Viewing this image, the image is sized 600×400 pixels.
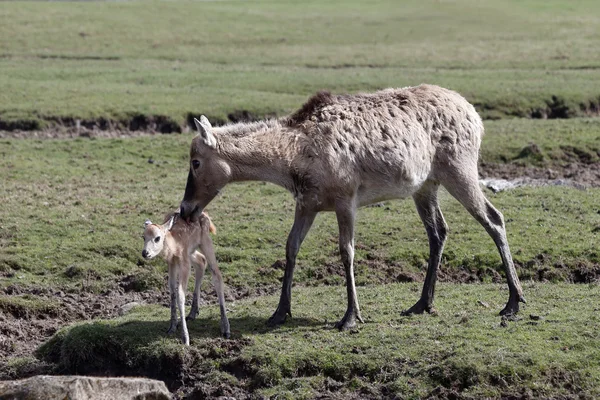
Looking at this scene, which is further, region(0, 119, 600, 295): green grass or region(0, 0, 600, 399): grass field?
region(0, 119, 600, 295): green grass

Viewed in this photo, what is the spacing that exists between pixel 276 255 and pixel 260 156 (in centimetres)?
389

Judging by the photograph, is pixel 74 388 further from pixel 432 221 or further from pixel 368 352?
pixel 432 221

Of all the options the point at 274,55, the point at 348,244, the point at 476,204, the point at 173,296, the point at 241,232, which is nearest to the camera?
Result: the point at 173,296

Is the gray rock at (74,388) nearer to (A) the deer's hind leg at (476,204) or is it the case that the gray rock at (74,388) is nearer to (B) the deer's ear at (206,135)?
(B) the deer's ear at (206,135)

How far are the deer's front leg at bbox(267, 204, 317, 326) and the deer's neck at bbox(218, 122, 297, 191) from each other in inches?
15.2

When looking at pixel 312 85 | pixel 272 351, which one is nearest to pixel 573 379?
pixel 272 351

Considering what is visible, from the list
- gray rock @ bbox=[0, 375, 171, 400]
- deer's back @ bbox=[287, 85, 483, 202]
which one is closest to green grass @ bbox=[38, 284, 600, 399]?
gray rock @ bbox=[0, 375, 171, 400]

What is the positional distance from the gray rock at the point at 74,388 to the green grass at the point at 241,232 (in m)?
4.80

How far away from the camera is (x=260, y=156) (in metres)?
12.1

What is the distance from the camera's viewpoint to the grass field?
10719mm

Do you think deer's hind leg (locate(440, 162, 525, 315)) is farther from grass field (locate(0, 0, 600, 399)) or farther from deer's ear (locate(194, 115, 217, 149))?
deer's ear (locate(194, 115, 217, 149))

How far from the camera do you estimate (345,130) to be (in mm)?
12211

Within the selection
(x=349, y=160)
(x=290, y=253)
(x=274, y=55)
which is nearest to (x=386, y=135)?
(x=349, y=160)

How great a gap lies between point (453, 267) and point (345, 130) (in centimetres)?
410
